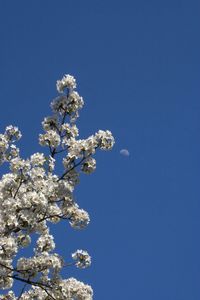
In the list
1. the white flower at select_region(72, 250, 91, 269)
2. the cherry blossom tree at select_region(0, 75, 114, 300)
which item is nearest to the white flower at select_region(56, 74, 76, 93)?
the cherry blossom tree at select_region(0, 75, 114, 300)

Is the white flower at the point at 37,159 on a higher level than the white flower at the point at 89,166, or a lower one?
lower

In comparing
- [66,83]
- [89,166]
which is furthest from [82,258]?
[66,83]

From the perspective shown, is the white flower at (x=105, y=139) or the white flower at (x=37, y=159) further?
the white flower at (x=105, y=139)

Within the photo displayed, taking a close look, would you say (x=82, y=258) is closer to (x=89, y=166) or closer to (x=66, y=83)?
(x=89, y=166)

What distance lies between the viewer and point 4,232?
13.4 meters

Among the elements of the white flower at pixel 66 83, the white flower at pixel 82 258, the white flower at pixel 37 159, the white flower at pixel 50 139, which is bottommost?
the white flower at pixel 82 258

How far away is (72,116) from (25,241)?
4.46 metres

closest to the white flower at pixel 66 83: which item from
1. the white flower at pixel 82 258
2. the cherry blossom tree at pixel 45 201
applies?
the cherry blossom tree at pixel 45 201

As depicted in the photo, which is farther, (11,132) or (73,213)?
(11,132)

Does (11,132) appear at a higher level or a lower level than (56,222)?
higher

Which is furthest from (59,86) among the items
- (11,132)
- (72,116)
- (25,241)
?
(25,241)

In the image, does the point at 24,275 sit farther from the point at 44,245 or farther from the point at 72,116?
the point at 72,116

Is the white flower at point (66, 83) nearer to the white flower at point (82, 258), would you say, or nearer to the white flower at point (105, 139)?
the white flower at point (105, 139)

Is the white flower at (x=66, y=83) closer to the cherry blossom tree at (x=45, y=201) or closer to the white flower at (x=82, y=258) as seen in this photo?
the cherry blossom tree at (x=45, y=201)
